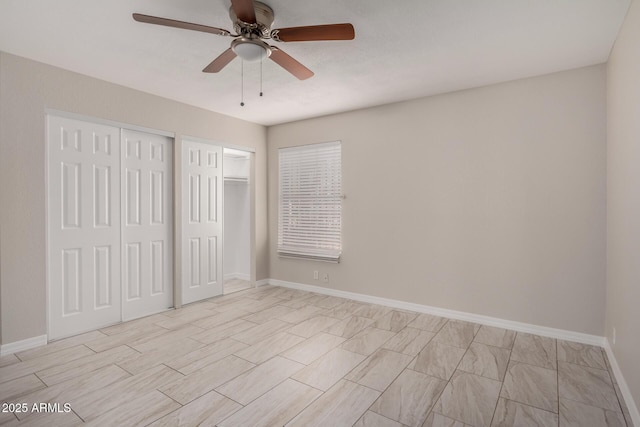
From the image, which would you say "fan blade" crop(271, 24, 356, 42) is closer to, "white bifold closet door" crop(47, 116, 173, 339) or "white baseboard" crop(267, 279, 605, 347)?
"white bifold closet door" crop(47, 116, 173, 339)

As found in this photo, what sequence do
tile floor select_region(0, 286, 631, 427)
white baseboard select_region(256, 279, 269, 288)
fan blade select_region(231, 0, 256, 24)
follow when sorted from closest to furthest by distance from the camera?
fan blade select_region(231, 0, 256, 24) < tile floor select_region(0, 286, 631, 427) < white baseboard select_region(256, 279, 269, 288)

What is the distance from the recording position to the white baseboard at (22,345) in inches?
113

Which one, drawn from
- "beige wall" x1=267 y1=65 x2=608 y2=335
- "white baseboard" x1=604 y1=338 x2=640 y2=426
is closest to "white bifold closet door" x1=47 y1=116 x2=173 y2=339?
"beige wall" x1=267 y1=65 x2=608 y2=335

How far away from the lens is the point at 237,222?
5.92 metres

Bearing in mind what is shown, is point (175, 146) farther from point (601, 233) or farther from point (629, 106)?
point (601, 233)

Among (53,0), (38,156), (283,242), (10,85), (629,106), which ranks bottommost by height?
(283,242)

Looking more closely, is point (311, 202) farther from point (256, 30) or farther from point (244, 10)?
point (244, 10)

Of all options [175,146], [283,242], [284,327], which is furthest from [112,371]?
[283,242]

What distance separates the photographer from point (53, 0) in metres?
2.15

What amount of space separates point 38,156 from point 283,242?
3263mm

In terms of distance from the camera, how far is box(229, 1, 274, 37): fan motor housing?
7.00 feet

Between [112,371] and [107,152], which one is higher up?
[107,152]

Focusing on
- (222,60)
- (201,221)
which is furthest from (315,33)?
(201,221)

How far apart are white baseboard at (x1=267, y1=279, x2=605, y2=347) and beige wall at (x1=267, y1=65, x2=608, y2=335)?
0.06 meters
